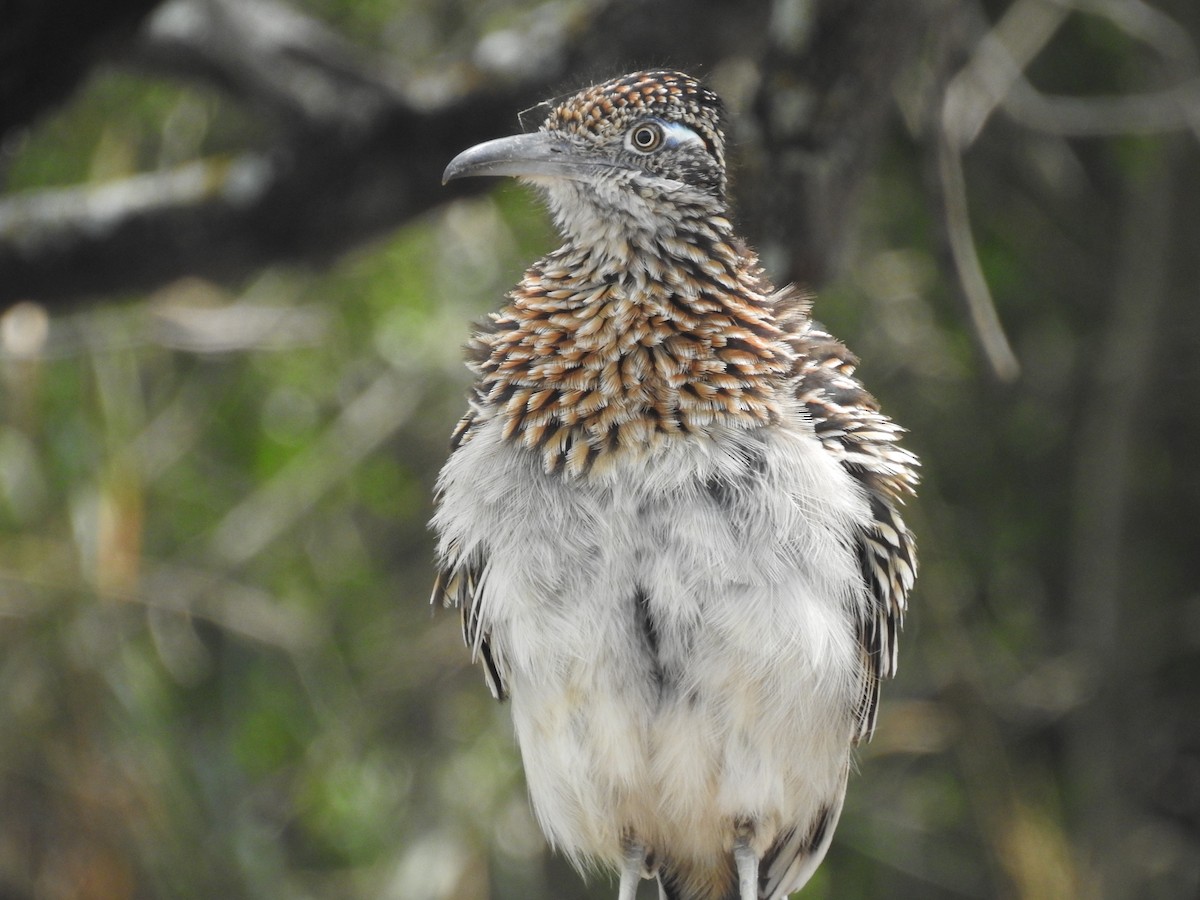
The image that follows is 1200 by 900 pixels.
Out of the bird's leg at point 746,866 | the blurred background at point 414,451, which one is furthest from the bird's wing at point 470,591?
the blurred background at point 414,451

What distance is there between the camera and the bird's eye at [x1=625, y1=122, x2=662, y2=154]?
337 cm

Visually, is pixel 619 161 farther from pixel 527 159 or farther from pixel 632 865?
pixel 632 865

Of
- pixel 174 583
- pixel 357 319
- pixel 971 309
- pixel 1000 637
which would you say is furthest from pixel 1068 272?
pixel 174 583

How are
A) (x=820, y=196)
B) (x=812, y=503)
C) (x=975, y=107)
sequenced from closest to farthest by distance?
(x=812, y=503) → (x=820, y=196) → (x=975, y=107)

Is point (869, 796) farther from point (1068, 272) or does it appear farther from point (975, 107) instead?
point (975, 107)

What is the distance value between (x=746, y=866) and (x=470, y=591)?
37.7 inches

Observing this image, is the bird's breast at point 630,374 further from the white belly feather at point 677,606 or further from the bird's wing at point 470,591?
the bird's wing at point 470,591

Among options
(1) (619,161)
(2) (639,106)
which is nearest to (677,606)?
(1) (619,161)

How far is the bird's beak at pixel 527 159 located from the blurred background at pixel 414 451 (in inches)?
74.4

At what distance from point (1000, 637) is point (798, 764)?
4866 millimetres

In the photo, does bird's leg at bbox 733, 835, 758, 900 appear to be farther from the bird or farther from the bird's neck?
the bird's neck

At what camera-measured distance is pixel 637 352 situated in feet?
10.7

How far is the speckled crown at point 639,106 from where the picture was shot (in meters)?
3.38

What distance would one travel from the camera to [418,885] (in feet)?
22.3
